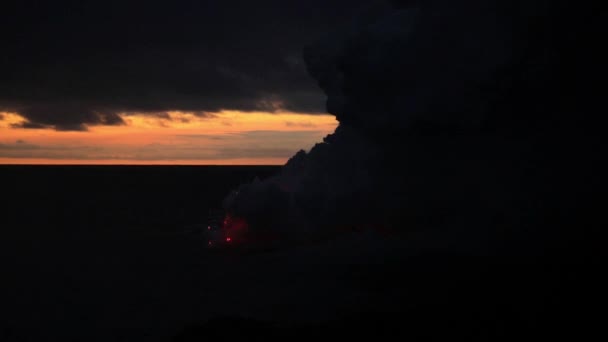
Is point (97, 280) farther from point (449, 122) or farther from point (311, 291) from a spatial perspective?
point (449, 122)

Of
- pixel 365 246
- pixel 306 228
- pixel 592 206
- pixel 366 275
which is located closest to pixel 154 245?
pixel 306 228

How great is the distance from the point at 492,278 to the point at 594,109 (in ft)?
22.9

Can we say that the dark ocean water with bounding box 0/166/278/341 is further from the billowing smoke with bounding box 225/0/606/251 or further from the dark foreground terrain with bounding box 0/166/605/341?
the billowing smoke with bounding box 225/0/606/251

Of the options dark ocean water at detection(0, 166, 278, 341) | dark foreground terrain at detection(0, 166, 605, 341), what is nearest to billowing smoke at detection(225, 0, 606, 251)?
dark foreground terrain at detection(0, 166, 605, 341)

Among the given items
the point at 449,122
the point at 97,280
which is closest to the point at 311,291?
the point at 449,122

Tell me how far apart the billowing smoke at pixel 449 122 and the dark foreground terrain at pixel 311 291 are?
130 centimetres

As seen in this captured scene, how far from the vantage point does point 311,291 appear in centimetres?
1859

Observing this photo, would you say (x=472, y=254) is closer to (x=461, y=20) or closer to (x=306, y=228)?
(x=306, y=228)

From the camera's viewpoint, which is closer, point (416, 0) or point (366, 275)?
point (366, 275)

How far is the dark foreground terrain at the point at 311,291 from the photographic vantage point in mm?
14648

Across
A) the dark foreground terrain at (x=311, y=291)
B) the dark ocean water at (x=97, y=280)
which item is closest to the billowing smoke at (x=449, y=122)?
the dark foreground terrain at (x=311, y=291)

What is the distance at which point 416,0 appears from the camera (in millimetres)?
22734

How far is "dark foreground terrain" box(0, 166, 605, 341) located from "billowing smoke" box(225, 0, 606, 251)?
1.30 metres

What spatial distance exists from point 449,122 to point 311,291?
23.9 ft
